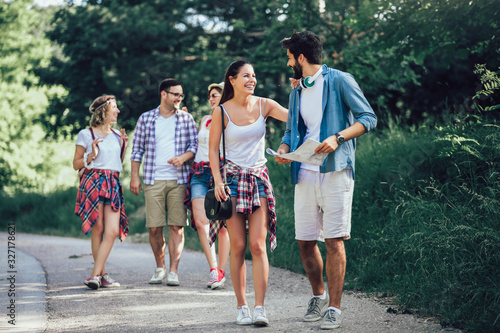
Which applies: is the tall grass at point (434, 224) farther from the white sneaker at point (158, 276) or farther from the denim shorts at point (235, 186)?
the white sneaker at point (158, 276)

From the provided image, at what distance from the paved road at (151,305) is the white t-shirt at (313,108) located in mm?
1381

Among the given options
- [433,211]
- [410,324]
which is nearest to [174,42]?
[433,211]

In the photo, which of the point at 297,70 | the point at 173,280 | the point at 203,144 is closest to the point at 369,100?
the point at 203,144

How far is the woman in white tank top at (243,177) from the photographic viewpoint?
4.81 m

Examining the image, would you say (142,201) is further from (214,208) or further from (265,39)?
(214,208)

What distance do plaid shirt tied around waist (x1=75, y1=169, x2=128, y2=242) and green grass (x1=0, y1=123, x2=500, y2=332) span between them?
7.85ft

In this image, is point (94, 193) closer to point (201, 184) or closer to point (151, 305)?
point (201, 184)

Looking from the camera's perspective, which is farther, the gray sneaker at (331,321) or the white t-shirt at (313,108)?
the white t-shirt at (313,108)

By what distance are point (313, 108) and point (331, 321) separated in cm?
166

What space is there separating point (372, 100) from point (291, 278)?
230 inches

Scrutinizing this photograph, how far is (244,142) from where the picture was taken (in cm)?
494

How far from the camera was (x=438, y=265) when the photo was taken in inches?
202

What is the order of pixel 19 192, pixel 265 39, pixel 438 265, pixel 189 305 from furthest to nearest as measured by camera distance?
pixel 19 192, pixel 265 39, pixel 189 305, pixel 438 265

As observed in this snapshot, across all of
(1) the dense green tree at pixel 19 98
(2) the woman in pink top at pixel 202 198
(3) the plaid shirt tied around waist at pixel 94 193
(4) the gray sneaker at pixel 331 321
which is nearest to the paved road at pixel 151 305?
(4) the gray sneaker at pixel 331 321
